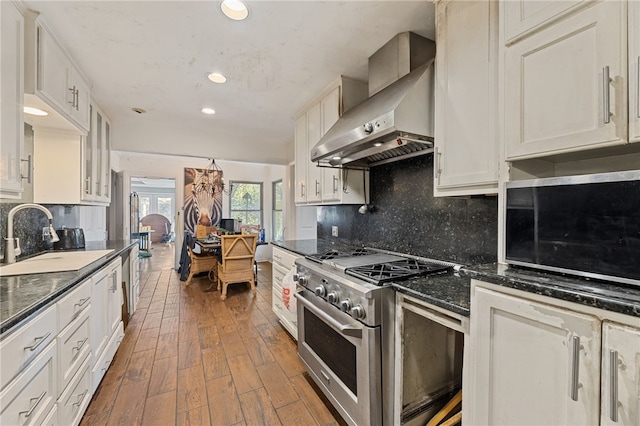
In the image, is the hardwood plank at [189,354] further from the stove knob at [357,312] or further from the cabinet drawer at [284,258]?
the stove knob at [357,312]

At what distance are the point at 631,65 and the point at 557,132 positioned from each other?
0.23 metres

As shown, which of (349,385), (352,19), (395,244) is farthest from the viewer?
(395,244)

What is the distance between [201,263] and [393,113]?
14.7 ft

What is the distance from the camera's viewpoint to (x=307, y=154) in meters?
2.90

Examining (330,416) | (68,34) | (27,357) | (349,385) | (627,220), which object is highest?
(68,34)

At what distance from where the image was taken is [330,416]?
1655 mm

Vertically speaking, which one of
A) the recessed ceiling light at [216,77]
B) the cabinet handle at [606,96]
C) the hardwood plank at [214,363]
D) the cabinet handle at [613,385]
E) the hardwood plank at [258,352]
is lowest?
the hardwood plank at [214,363]

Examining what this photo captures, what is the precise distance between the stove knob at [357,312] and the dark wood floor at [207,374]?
2.55 feet

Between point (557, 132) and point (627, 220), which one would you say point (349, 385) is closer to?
point (627, 220)

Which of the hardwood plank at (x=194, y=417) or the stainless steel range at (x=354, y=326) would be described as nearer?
the stainless steel range at (x=354, y=326)

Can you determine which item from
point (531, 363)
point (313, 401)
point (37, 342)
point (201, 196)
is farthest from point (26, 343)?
point (201, 196)

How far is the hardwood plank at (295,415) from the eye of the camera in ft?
5.25

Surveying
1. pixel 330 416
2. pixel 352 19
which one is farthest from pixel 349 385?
pixel 352 19

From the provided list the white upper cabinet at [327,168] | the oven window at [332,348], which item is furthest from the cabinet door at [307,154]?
the oven window at [332,348]
